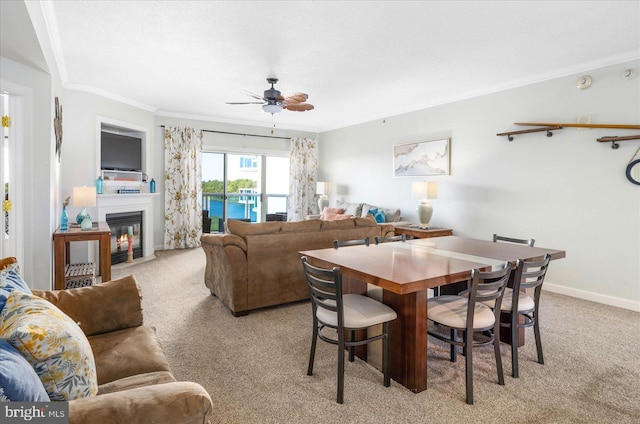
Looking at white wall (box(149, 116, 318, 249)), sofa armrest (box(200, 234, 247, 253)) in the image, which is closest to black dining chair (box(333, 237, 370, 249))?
sofa armrest (box(200, 234, 247, 253))

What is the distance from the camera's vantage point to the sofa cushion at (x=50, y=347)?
3.42 ft

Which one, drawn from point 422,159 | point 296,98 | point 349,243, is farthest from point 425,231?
point 296,98

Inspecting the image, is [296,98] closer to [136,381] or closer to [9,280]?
[9,280]

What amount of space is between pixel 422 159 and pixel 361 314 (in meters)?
4.28

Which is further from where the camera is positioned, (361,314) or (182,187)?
(182,187)

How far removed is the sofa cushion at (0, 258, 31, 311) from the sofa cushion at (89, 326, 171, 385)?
44cm

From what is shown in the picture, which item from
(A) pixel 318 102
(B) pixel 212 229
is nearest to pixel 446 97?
(A) pixel 318 102

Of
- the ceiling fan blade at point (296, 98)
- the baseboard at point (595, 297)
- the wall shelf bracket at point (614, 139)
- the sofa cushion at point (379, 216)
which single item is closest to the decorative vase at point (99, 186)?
the ceiling fan blade at point (296, 98)

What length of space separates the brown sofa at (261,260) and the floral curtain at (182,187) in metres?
3.29

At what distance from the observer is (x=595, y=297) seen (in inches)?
155

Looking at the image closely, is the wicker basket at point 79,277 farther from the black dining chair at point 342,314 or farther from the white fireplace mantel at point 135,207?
the black dining chair at point 342,314

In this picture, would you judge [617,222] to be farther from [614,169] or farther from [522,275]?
[522,275]

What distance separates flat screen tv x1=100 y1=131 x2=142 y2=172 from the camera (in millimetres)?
5500

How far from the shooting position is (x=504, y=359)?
2.56 metres
